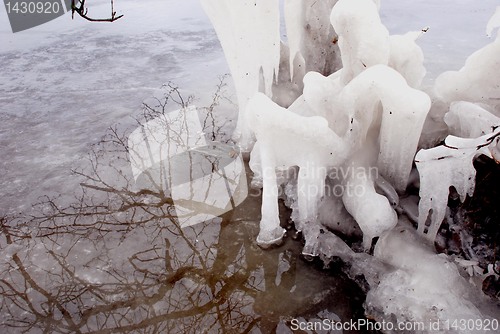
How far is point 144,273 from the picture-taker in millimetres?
2924

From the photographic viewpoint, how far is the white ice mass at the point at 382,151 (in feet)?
8.03

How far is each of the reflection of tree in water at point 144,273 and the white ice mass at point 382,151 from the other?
0.32m

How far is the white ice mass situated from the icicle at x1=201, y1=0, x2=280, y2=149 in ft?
3.32

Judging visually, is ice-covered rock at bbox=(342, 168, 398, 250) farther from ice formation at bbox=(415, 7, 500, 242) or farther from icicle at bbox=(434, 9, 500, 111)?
icicle at bbox=(434, 9, 500, 111)

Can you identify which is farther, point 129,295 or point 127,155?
point 127,155

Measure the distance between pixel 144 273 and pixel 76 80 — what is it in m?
4.76

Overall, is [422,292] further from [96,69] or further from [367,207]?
[96,69]

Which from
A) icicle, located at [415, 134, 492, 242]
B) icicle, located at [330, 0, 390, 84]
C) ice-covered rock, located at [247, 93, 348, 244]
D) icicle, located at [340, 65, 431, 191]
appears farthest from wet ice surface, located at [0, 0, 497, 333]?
icicle, located at [330, 0, 390, 84]

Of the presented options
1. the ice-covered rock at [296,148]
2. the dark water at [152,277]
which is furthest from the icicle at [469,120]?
the dark water at [152,277]

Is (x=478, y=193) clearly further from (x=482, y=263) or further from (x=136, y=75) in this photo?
Result: (x=136, y=75)

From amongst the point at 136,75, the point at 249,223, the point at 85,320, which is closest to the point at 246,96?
the point at 249,223

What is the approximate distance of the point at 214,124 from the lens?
16.4 ft

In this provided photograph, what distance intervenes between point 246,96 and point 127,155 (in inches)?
59.6

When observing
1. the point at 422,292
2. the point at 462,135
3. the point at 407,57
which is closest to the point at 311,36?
the point at 407,57
